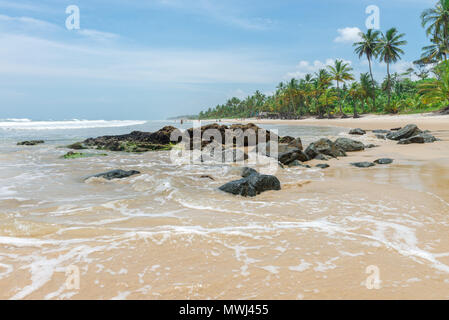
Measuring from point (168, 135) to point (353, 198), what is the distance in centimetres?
1431

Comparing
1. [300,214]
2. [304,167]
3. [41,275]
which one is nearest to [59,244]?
[41,275]

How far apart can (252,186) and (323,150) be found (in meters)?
5.89

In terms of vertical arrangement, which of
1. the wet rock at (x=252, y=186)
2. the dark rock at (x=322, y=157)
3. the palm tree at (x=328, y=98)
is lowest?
the wet rock at (x=252, y=186)

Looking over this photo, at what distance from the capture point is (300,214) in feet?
13.4

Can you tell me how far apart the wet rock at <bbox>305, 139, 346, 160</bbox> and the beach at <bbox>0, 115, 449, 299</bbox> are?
3941 mm

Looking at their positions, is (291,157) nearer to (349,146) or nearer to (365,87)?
(349,146)

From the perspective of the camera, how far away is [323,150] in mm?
10328

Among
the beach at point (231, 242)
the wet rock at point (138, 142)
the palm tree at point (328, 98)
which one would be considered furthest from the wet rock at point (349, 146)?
the palm tree at point (328, 98)

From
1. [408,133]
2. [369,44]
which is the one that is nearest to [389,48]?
[369,44]

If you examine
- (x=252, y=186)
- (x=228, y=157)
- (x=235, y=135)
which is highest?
(x=235, y=135)

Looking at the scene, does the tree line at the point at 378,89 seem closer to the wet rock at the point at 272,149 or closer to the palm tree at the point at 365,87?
the palm tree at the point at 365,87

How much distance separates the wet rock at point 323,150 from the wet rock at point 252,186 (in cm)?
461

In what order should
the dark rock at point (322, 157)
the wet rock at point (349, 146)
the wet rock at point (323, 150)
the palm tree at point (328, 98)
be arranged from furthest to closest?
1. the palm tree at point (328, 98)
2. the wet rock at point (349, 146)
3. the wet rock at point (323, 150)
4. the dark rock at point (322, 157)

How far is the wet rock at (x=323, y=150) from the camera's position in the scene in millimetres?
9905
